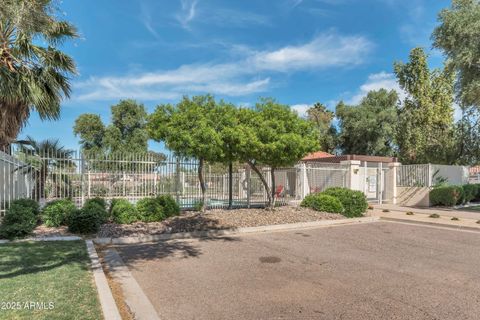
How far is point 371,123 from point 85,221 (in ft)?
103

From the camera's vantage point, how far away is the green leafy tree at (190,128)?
487 inches

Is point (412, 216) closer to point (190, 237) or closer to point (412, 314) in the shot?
point (190, 237)

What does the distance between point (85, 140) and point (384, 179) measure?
22.6m

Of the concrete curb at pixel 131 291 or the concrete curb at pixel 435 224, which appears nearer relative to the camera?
the concrete curb at pixel 131 291

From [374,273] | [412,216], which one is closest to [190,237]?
[374,273]

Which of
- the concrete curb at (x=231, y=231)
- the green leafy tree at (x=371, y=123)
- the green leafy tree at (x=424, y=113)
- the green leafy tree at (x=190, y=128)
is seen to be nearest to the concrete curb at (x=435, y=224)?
the concrete curb at (x=231, y=231)

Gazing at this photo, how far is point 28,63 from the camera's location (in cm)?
721

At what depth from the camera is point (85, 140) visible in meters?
29.6

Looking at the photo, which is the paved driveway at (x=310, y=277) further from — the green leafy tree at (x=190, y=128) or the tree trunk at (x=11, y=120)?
the tree trunk at (x=11, y=120)

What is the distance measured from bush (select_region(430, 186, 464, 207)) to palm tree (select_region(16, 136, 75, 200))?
1802cm

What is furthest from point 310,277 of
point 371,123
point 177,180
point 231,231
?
point 371,123

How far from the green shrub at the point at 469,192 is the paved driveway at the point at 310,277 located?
12.0 meters

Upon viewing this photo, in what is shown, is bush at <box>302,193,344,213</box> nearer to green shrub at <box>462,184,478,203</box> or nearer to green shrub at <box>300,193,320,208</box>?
green shrub at <box>300,193,320,208</box>

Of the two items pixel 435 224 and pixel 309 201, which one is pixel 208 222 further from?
pixel 435 224
